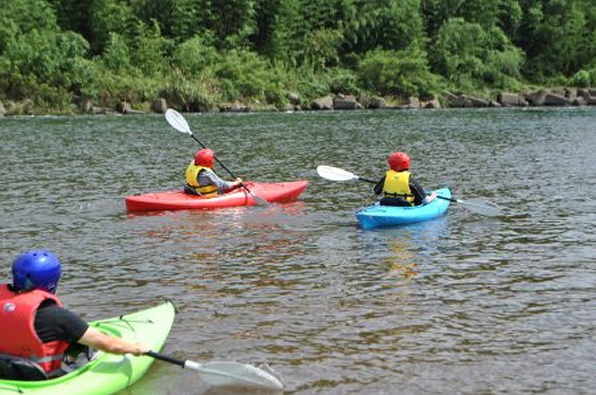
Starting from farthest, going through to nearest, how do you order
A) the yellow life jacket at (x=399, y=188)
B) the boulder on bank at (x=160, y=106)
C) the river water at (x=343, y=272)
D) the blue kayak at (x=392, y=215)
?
the boulder on bank at (x=160, y=106)
the yellow life jacket at (x=399, y=188)
the blue kayak at (x=392, y=215)
the river water at (x=343, y=272)

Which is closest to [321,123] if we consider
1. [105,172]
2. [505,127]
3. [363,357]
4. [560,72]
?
[505,127]

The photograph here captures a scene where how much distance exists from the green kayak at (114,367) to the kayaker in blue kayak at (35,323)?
5.3 inches

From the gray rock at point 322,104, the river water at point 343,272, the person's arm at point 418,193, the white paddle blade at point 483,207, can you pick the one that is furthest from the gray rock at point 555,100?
the person's arm at point 418,193

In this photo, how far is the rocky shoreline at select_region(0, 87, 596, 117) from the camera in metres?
40.2

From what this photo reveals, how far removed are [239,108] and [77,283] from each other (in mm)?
33588

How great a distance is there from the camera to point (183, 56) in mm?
45781

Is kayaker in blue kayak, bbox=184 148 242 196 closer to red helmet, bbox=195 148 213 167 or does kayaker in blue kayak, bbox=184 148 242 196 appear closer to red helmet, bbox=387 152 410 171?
red helmet, bbox=195 148 213 167

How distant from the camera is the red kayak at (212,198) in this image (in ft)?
40.5

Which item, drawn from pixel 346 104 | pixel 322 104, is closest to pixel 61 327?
pixel 322 104

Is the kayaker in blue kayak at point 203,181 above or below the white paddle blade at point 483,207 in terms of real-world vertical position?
above

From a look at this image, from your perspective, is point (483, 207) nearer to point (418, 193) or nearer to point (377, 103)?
point (418, 193)

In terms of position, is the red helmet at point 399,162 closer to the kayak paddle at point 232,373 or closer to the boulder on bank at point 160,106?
the kayak paddle at point 232,373

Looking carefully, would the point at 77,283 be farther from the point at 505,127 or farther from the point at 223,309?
the point at 505,127

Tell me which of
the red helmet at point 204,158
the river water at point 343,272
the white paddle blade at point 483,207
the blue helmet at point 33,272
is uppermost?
the blue helmet at point 33,272
